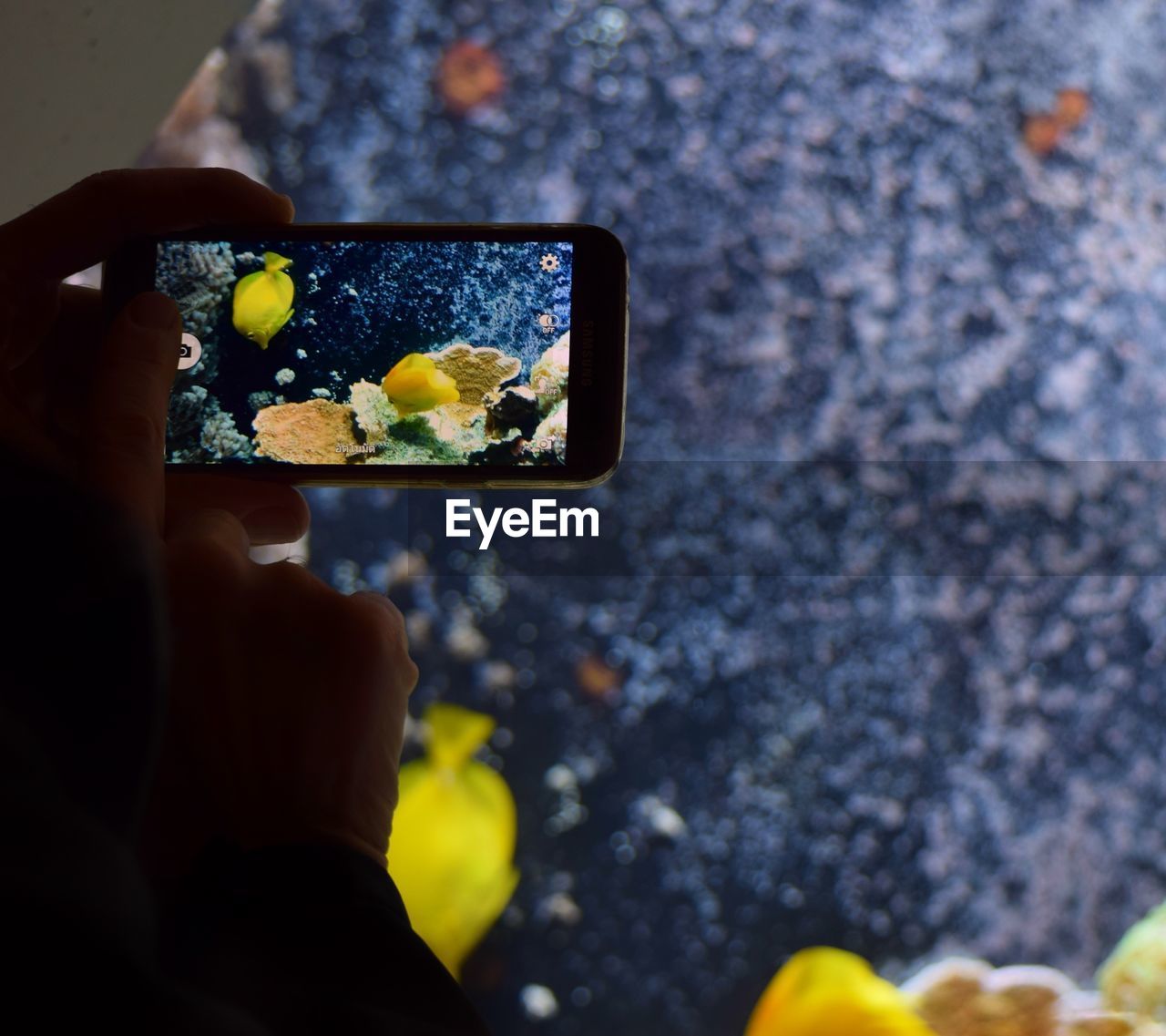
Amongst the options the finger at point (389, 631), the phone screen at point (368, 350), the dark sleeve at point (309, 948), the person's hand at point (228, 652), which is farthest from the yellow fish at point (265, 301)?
the dark sleeve at point (309, 948)

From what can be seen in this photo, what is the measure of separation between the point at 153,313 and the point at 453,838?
1.65 feet

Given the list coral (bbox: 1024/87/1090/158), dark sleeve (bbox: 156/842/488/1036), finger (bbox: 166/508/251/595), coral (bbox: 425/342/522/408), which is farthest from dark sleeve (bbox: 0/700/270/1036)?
coral (bbox: 1024/87/1090/158)

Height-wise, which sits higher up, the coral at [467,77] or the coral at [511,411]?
the coral at [467,77]

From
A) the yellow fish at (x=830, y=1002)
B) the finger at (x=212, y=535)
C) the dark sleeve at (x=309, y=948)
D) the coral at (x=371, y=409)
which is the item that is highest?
A: the coral at (x=371, y=409)

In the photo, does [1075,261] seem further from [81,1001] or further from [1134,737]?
[81,1001]

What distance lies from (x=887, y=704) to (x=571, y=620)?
275 mm

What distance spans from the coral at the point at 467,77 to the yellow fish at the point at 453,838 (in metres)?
0.55

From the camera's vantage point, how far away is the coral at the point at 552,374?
1.87 ft

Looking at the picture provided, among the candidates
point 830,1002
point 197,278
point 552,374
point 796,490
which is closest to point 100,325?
point 197,278

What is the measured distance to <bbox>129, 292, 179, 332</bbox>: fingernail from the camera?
456mm

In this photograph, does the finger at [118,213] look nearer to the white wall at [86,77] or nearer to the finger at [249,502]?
the finger at [249,502]

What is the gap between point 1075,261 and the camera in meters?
0.82

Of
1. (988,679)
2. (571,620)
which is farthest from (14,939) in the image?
(988,679)

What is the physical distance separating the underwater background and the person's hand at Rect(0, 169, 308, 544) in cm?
27
